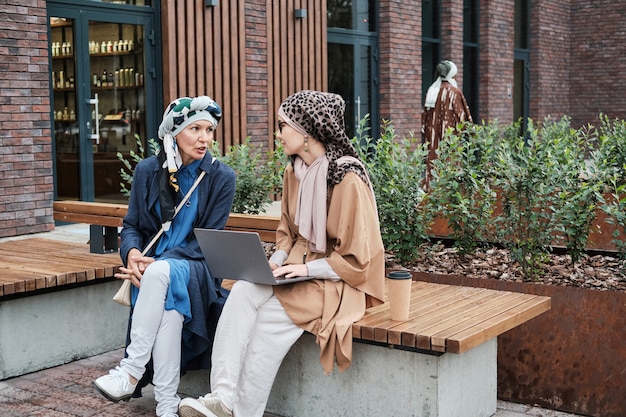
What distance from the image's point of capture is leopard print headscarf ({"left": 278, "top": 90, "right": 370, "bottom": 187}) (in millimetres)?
3951

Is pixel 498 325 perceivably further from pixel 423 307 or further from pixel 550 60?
pixel 550 60

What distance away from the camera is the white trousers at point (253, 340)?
3.95m

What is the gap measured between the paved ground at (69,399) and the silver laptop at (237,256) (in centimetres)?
80

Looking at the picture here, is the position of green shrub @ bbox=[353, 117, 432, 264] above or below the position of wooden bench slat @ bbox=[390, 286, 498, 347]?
above

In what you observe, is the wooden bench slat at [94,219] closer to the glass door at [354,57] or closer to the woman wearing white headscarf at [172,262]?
the woman wearing white headscarf at [172,262]

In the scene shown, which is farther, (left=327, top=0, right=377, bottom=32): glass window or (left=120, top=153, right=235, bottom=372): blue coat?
(left=327, top=0, right=377, bottom=32): glass window

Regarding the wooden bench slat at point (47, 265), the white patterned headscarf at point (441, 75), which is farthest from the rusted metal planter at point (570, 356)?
the white patterned headscarf at point (441, 75)

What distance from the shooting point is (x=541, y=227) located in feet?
17.0

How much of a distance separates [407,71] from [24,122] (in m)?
7.61

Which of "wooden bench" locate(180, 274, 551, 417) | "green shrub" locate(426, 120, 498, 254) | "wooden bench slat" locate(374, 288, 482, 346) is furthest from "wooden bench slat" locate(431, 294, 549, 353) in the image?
"green shrub" locate(426, 120, 498, 254)

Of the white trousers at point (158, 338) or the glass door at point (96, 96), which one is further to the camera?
the glass door at point (96, 96)

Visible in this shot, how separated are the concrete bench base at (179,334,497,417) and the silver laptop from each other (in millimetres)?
441

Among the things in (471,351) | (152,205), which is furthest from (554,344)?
(152,205)

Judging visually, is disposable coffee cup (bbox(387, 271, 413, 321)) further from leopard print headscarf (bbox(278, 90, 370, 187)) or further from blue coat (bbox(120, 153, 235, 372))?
blue coat (bbox(120, 153, 235, 372))
